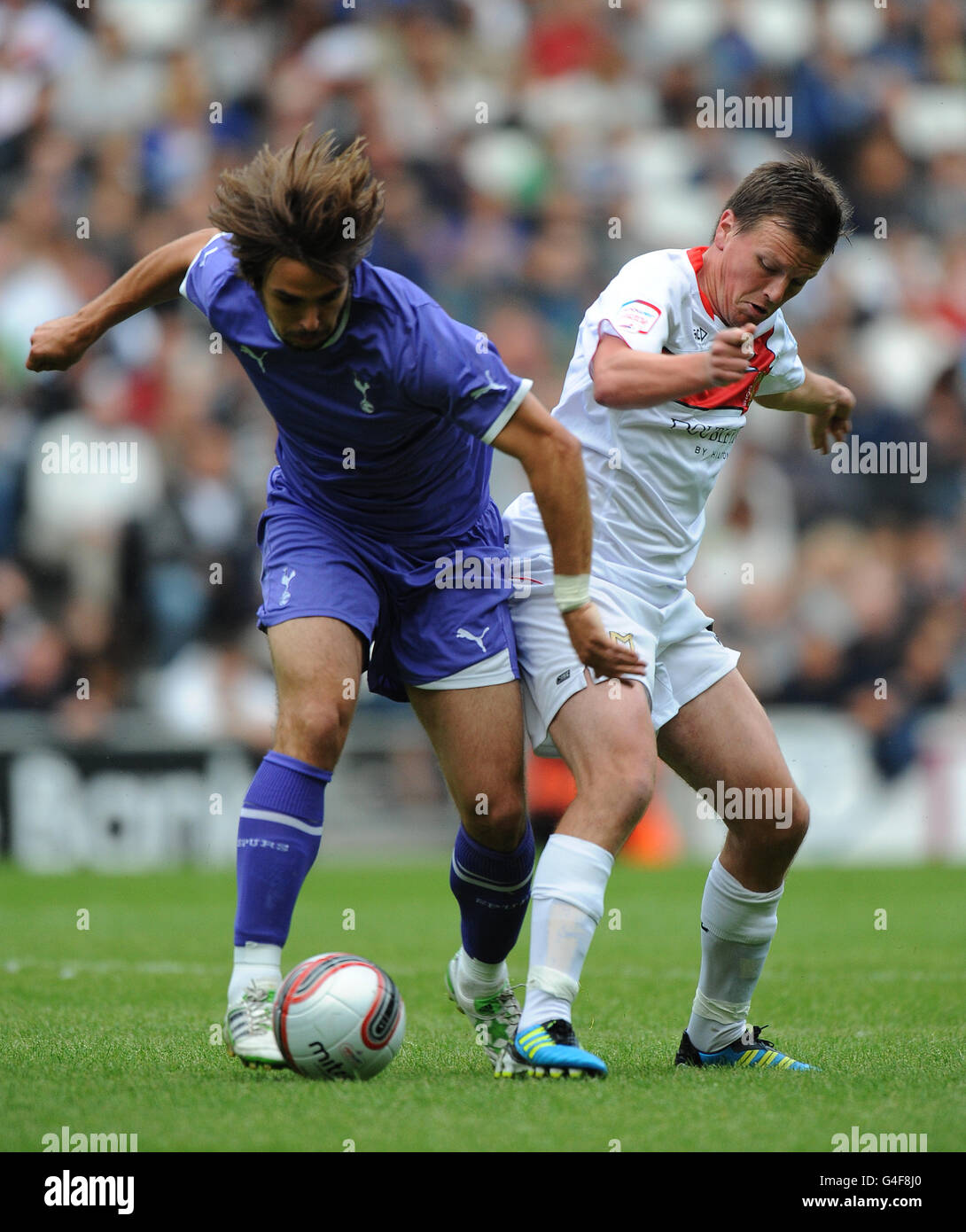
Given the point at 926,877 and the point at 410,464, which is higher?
the point at 410,464

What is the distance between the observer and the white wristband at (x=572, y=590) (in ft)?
14.4

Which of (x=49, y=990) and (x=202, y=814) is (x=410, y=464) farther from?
(x=202, y=814)

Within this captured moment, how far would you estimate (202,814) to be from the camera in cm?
1212

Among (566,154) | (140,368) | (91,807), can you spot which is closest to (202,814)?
(91,807)

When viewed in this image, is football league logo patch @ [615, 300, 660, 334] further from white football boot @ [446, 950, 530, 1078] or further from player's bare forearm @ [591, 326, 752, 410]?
white football boot @ [446, 950, 530, 1078]

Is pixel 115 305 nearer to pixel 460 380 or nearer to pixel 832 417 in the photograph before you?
pixel 460 380

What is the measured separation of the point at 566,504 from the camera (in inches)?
171

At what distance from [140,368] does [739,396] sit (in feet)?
30.2

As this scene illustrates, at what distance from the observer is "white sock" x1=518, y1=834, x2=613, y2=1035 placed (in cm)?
441

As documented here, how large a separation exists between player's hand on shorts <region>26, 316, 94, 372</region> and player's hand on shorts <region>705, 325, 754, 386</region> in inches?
71.7

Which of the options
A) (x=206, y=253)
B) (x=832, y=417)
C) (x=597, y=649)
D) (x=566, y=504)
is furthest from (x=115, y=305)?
(x=832, y=417)

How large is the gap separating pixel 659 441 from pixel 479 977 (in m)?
1.66
